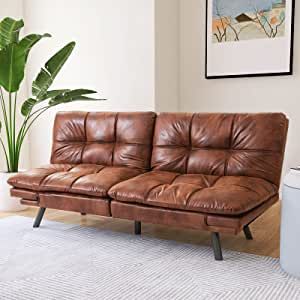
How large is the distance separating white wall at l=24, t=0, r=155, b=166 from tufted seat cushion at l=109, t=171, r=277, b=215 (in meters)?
1.35

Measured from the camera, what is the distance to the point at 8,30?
320cm

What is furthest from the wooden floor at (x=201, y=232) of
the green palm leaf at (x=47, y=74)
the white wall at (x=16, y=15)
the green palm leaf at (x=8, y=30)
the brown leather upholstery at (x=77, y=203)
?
the green palm leaf at (x=8, y=30)

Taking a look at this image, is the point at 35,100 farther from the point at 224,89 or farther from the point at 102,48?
the point at 224,89

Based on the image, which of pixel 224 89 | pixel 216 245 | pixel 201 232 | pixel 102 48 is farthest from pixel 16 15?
pixel 216 245

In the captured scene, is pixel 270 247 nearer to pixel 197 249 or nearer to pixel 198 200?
pixel 197 249

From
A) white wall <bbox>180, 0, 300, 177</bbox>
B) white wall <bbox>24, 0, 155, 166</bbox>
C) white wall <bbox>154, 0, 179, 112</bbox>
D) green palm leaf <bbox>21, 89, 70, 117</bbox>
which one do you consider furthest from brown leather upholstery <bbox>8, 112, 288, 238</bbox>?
white wall <bbox>180, 0, 300, 177</bbox>

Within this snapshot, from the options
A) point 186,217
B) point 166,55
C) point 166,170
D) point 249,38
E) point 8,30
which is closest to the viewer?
point 186,217

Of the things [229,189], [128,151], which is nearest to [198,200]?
[229,189]

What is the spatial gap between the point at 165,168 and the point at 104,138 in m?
0.57

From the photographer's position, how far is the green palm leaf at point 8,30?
10.5 feet

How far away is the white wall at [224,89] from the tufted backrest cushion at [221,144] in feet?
3.49

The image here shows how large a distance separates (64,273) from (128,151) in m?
1.11

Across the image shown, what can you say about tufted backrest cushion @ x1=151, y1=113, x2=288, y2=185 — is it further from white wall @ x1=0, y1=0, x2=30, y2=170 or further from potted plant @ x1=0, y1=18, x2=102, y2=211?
white wall @ x1=0, y1=0, x2=30, y2=170

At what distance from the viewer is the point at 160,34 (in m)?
3.70
